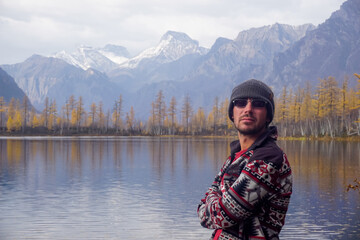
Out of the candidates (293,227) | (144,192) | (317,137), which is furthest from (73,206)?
(317,137)

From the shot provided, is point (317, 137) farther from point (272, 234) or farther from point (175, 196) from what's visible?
point (272, 234)

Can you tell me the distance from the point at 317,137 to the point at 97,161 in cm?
6385

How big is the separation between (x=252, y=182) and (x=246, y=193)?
0.29ft

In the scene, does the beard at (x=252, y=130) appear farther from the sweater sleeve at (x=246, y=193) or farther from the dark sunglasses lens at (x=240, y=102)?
the sweater sleeve at (x=246, y=193)

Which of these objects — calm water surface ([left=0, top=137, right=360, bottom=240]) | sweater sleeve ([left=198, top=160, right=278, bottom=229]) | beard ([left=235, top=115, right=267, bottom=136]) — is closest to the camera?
sweater sleeve ([left=198, top=160, right=278, bottom=229])

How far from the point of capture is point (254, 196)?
291 centimetres

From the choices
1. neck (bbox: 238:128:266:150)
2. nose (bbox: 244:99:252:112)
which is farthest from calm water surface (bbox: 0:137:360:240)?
nose (bbox: 244:99:252:112)

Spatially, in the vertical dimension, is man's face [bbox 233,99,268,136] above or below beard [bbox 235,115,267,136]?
above

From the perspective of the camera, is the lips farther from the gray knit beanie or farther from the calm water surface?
the calm water surface

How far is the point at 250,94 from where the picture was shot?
3.29 meters

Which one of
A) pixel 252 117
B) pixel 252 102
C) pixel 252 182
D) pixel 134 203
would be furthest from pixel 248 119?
pixel 134 203

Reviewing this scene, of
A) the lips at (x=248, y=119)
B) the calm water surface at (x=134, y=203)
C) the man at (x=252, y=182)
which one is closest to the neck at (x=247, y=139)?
the man at (x=252, y=182)

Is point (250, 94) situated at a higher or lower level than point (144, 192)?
higher

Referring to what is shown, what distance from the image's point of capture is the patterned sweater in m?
2.92
